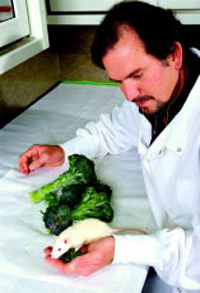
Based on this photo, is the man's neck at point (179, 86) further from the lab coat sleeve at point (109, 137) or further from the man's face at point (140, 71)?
the lab coat sleeve at point (109, 137)

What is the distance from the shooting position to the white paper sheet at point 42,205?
866 mm

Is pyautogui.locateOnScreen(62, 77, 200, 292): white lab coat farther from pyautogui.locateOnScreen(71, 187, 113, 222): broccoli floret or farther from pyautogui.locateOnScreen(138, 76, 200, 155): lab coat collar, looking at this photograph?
pyautogui.locateOnScreen(71, 187, 113, 222): broccoli floret

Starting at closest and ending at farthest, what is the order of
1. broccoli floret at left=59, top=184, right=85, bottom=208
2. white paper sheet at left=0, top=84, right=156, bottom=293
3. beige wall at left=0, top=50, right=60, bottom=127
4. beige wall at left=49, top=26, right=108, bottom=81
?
1. white paper sheet at left=0, top=84, right=156, bottom=293
2. broccoli floret at left=59, top=184, right=85, bottom=208
3. beige wall at left=0, top=50, right=60, bottom=127
4. beige wall at left=49, top=26, right=108, bottom=81

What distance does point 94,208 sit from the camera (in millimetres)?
1049

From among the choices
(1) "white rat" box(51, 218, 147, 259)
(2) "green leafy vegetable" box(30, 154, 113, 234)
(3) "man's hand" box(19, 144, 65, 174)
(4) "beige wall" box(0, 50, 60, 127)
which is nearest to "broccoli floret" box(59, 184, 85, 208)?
(2) "green leafy vegetable" box(30, 154, 113, 234)

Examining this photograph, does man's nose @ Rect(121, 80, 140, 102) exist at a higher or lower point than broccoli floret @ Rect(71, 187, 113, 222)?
higher

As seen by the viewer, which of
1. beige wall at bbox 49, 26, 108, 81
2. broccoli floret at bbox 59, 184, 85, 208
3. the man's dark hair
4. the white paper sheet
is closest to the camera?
the white paper sheet

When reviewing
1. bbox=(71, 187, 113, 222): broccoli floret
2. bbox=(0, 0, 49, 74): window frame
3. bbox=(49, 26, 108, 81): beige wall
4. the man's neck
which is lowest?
bbox=(71, 187, 113, 222): broccoli floret

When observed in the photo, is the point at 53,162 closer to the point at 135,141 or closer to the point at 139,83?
the point at 135,141

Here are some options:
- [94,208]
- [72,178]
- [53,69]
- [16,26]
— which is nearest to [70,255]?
[94,208]

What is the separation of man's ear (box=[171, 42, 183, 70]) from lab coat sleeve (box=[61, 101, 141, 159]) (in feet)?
1.15

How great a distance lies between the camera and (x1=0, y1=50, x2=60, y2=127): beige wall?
178 cm

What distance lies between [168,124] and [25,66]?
1.09 metres

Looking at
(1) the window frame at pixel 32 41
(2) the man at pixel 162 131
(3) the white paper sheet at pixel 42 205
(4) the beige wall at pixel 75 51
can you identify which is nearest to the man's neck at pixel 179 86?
(2) the man at pixel 162 131
